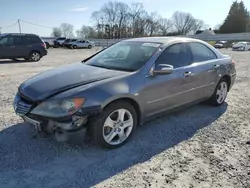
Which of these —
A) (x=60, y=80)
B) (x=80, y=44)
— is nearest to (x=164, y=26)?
(x=80, y=44)

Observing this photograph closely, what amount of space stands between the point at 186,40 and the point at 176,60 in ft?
2.04

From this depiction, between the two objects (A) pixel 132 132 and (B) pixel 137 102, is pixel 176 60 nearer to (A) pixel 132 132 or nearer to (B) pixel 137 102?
(B) pixel 137 102

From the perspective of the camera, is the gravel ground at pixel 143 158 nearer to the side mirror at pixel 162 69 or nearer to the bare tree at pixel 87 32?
the side mirror at pixel 162 69

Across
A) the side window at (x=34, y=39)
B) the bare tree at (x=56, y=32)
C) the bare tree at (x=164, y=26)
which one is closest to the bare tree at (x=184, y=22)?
the bare tree at (x=164, y=26)

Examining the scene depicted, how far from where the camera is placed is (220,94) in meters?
5.39

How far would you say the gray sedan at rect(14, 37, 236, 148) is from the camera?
309 centimetres

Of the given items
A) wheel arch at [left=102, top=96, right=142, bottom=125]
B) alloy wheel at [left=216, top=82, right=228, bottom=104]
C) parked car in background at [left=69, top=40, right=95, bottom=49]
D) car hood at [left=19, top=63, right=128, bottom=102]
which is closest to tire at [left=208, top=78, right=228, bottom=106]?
alloy wheel at [left=216, top=82, right=228, bottom=104]

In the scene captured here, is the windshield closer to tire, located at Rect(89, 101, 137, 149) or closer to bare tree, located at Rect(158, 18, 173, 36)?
tire, located at Rect(89, 101, 137, 149)

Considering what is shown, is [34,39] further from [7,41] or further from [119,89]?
[119,89]

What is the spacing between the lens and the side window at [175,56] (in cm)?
403

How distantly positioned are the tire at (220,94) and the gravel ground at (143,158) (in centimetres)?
80

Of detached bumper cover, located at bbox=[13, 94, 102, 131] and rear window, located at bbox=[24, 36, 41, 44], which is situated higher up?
rear window, located at bbox=[24, 36, 41, 44]

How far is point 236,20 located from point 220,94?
7609 centimetres

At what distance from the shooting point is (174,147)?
11.7 feet
